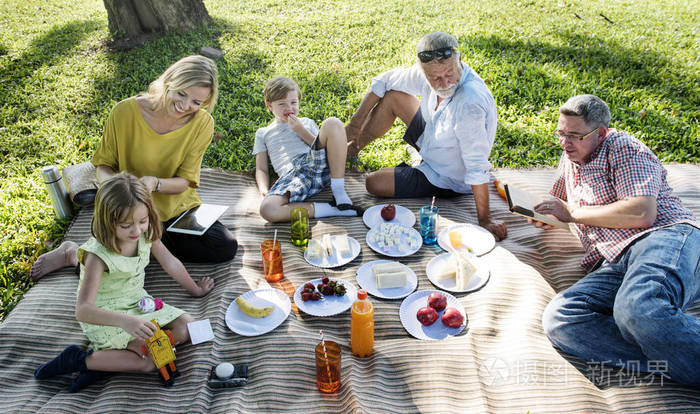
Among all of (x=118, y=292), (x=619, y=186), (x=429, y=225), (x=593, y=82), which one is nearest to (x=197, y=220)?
(x=118, y=292)

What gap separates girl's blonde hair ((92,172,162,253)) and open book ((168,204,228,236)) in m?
0.87

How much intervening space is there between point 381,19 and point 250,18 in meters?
2.87

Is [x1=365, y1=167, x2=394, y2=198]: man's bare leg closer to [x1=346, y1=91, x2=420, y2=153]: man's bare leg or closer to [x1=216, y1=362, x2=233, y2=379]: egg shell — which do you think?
[x1=346, y1=91, x2=420, y2=153]: man's bare leg

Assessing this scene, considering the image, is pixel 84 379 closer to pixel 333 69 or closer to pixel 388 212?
pixel 388 212

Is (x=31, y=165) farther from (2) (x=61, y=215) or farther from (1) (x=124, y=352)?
(1) (x=124, y=352)

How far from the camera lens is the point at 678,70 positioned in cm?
705

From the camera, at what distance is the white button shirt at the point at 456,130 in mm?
3945

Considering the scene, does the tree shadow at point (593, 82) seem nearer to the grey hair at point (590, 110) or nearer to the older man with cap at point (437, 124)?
the older man with cap at point (437, 124)

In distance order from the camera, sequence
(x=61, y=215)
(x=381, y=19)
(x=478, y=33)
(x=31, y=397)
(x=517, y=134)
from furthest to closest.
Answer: (x=381, y=19)
(x=478, y=33)
(x=517, y=134)
(x=61, y=215)
(x=31, y=397)

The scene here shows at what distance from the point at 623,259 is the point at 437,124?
6.49 feet

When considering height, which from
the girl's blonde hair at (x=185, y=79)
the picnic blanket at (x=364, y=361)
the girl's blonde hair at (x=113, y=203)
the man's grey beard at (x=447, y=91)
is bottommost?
the picnic blanket at (x=364, y=361)

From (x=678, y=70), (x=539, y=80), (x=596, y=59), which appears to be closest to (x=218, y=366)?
(x=539, y=80)

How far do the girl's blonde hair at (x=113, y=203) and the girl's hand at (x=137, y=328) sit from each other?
488 mm

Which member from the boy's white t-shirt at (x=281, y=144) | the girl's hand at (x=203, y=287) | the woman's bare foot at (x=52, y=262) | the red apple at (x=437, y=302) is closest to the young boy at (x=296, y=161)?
the boy's white t-shirt at (x=281, y=144)
